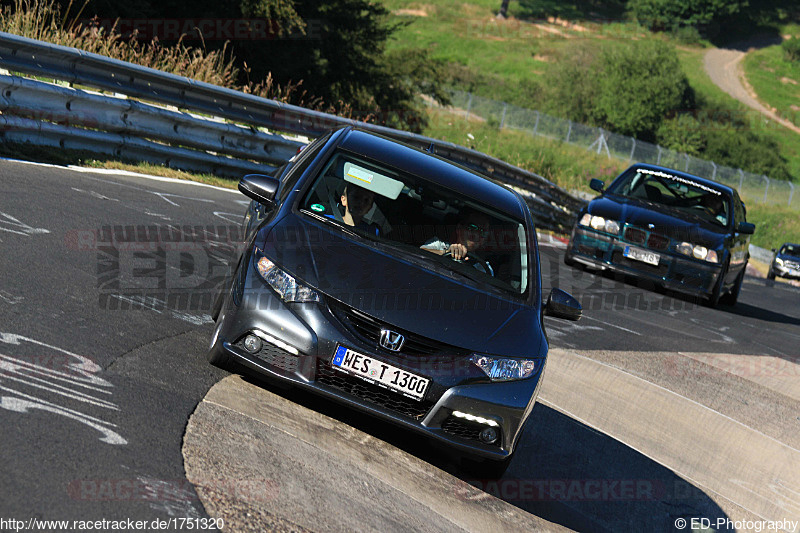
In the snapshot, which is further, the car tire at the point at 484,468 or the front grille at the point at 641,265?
the front grille at the point at 641,265

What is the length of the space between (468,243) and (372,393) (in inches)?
60.5

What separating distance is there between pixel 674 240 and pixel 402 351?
9.49m

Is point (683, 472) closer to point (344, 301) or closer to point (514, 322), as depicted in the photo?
point (514, 322)

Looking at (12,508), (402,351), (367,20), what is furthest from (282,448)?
(367,20)

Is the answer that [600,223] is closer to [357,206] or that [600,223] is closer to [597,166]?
[357,206]

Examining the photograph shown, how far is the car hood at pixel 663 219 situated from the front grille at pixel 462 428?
30.0ft

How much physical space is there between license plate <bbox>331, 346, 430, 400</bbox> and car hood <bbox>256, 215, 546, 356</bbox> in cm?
22

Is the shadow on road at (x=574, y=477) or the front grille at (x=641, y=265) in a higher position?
the shadow on road at (x=574, y=477)

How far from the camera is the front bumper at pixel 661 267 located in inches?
534

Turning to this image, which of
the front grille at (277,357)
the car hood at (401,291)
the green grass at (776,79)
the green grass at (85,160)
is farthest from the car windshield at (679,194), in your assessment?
the green grass at (776,79)

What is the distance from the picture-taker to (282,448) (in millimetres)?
4734

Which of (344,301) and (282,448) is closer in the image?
(282,448)

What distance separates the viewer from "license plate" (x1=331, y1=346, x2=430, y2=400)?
16.2 feet

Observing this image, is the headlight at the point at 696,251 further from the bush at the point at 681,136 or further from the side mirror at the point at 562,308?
the bush at the point at 681,136
